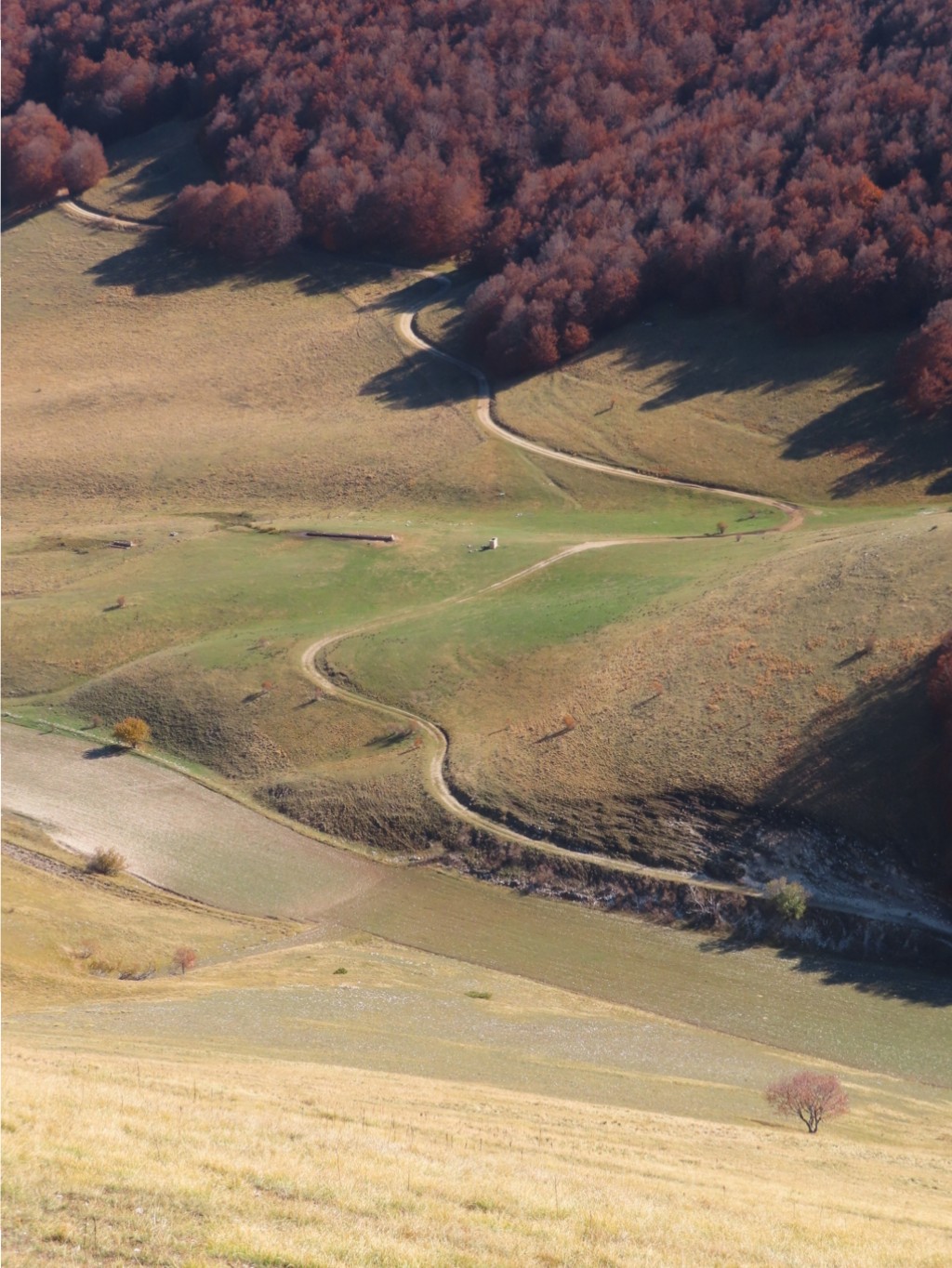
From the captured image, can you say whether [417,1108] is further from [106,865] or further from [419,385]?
[419,385]

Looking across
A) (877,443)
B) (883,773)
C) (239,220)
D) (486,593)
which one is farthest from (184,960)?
(239,220)

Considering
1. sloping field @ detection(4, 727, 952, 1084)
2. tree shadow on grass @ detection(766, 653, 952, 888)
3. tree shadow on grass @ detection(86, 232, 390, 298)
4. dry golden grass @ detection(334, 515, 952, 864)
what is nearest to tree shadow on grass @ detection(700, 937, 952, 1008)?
sloping field @ detection(4, 727, 952, 1084)

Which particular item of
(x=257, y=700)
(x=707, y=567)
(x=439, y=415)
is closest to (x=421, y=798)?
(x=257, y=700)

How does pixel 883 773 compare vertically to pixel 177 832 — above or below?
above

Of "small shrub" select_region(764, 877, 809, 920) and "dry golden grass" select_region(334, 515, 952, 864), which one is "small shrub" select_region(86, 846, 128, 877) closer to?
"dry golden grass" select_region(334, 515, 952, 864)

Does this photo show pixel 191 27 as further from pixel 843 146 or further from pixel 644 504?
pixel 644 504

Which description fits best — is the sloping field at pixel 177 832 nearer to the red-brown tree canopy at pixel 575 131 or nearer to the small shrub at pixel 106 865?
the small shrub at pixel 106 865
